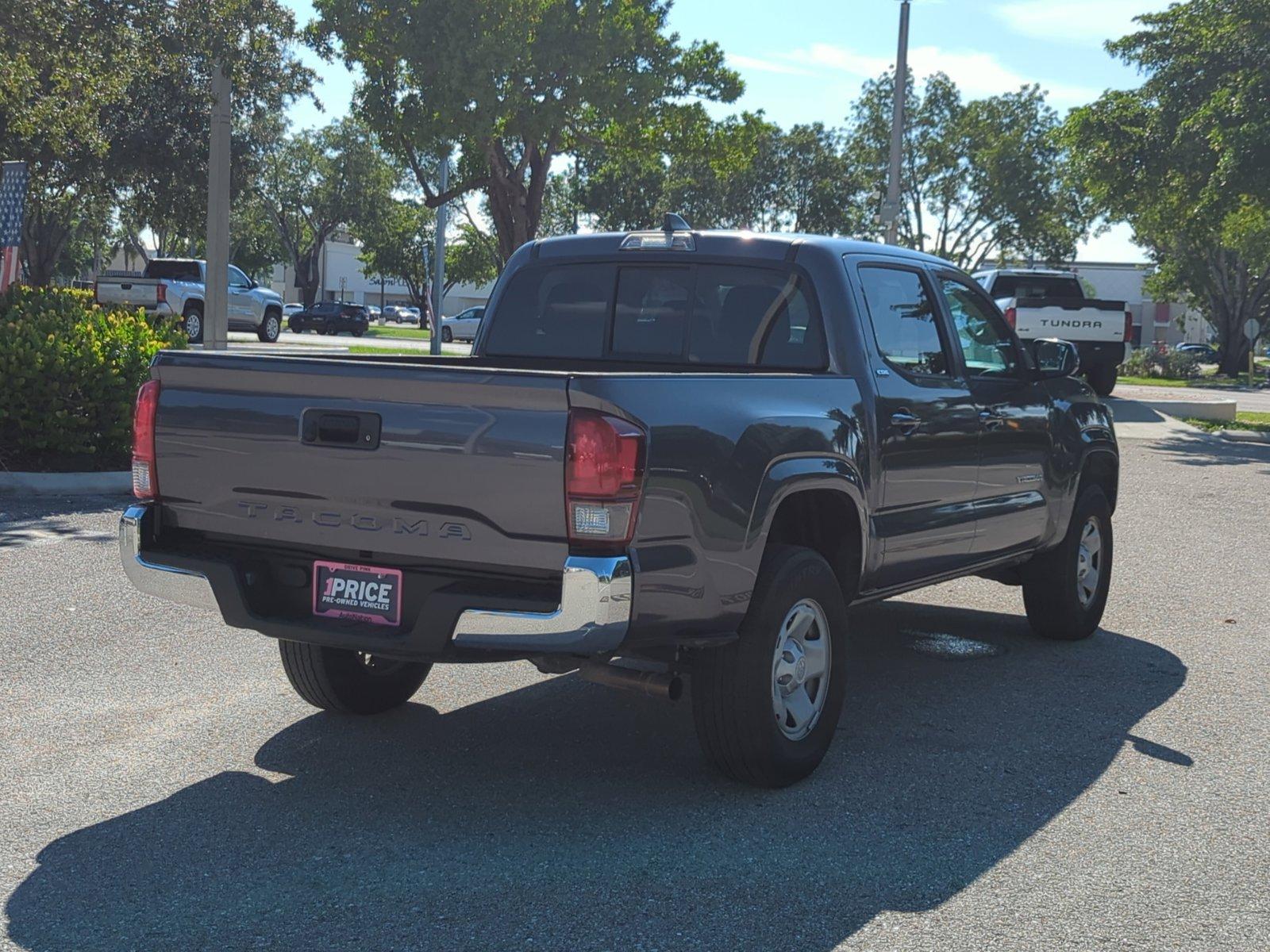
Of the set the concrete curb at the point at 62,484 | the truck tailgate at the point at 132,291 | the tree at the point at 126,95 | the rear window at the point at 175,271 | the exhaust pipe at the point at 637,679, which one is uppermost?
the tree at the point at 126,95

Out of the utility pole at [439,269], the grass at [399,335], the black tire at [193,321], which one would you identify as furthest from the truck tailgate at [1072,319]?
the grass at [399,335]

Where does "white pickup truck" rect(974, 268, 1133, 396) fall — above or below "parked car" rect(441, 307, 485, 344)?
above

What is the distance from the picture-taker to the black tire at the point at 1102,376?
24719 mm

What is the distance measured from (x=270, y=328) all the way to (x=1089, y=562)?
3097 centimetres

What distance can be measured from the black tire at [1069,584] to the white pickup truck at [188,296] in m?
23.2

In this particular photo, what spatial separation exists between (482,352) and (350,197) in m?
68.9

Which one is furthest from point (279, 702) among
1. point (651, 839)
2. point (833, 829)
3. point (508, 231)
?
point (508, 231)

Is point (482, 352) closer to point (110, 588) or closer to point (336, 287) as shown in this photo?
point (110, 588)

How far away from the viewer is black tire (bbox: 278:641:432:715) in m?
5.55

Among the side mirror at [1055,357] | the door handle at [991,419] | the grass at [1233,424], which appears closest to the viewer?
the door handle at [991,419]

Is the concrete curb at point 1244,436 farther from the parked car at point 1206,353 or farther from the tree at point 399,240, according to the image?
the parked car at point 1206,353

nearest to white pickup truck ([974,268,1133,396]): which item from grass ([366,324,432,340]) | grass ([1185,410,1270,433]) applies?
grass ([1185,410,1270,433])

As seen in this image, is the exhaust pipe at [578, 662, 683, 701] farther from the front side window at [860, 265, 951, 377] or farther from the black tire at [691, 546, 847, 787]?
the front side window at [860, 265, 951, 377]

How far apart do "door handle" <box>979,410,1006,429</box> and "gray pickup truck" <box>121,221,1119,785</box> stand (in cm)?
5
